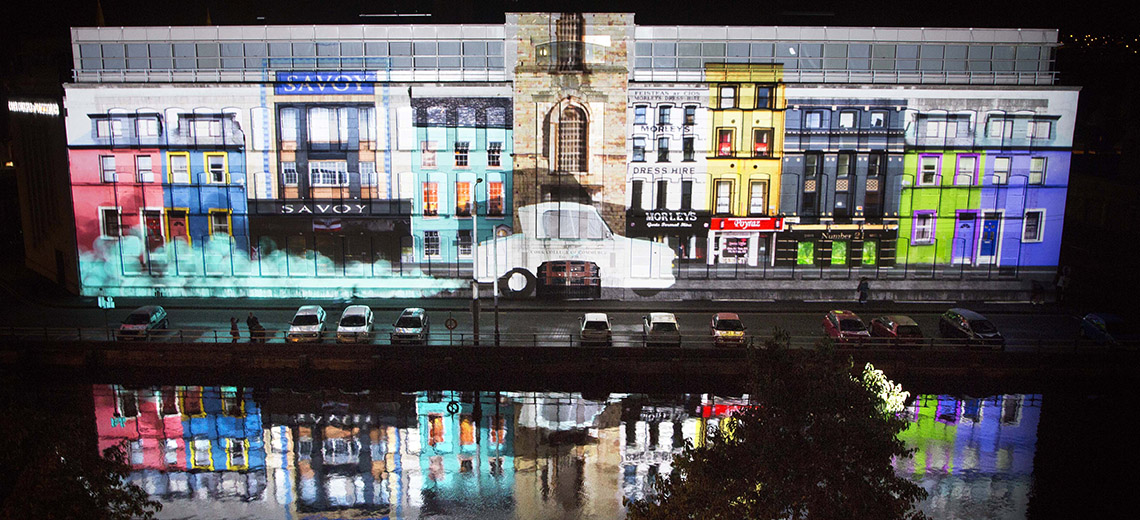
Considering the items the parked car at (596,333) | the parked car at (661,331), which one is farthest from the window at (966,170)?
the parked car at (596,333)

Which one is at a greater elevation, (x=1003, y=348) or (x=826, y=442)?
(x=826, y=442)

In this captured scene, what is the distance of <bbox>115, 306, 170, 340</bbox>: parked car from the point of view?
34438 millimetres

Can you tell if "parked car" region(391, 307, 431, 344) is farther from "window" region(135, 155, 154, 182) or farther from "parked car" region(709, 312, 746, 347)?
"window" region(135, 155, 154, 182)

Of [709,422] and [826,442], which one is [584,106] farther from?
[826,442]

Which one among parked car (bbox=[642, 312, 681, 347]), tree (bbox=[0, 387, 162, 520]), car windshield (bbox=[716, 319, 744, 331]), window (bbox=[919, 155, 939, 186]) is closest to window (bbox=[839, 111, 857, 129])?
window (bbox=[919, 155, 939, 186])

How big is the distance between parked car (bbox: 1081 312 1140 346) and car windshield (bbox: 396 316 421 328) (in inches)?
1159

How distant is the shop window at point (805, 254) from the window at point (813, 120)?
6030 mm

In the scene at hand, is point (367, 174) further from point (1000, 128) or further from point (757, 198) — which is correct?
point (1000, 128)

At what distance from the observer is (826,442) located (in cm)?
1474

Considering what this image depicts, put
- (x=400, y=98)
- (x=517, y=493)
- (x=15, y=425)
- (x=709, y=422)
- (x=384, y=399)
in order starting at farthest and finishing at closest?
(x=400, y=98) → (x=384, y=399) → (x=709, y=422) → (x=517, y=493) → (x=15, y=425)

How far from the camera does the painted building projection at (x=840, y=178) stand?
133 ft

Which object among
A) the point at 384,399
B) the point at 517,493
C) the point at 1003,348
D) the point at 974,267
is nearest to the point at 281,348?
the point at 384,399

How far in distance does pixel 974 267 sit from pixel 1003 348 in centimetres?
924

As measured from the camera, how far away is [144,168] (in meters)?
41.1
